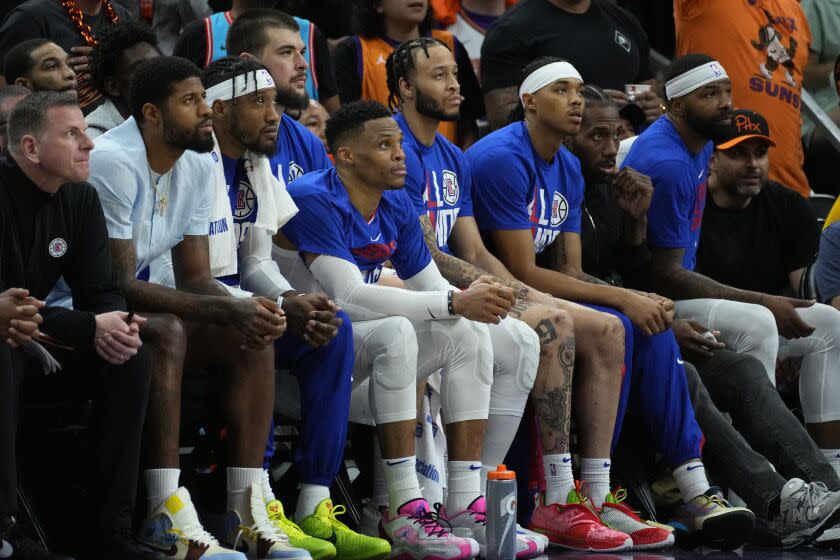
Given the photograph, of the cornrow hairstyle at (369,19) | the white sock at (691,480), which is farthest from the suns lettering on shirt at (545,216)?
the cornrow hairstyle at (369,19)

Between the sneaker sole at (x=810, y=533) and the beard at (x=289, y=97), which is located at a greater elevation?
the beard at (x=289, y=97)

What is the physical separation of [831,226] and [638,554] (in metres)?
2.39

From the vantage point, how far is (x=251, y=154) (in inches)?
219

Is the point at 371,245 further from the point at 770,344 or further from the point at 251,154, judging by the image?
the point at 770,344

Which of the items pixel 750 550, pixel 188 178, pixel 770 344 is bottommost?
pixel 750 550

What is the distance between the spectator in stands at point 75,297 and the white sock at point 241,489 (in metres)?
0.45

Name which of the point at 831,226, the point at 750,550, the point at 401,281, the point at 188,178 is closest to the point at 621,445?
the point at 750,550

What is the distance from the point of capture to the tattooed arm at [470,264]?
5.95 meters

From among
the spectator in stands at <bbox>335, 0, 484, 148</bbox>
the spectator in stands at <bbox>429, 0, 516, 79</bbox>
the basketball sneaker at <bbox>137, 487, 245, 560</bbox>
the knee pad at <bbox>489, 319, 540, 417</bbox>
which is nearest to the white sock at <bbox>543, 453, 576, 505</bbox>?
the knee pad at <bbox>489, 319, 540, 417</bbox>

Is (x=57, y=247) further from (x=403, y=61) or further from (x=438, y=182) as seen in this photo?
(x=403, y=61)

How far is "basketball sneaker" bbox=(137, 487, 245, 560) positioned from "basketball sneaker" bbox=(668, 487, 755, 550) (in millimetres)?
2040

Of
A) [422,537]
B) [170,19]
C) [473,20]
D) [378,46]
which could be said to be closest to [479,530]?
[422,537]

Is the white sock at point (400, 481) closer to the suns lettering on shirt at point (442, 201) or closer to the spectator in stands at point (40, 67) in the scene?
the suns lettering on shirt at point (442, 201)

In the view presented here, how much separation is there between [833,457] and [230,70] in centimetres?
318
